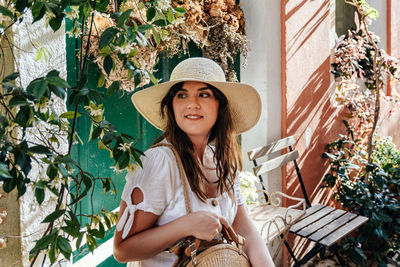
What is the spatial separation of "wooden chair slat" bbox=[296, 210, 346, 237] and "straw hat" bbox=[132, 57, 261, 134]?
155 cm

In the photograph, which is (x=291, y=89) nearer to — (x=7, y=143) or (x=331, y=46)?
(x=331, y=46)

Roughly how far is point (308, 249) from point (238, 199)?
3.13 m

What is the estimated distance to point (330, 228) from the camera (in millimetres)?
3424

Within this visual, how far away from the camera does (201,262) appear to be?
→ 1.33m

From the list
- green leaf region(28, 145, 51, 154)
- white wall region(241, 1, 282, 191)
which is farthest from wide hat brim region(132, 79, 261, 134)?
white wall region(241, 1, 282, 191)

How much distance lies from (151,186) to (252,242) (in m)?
0.57

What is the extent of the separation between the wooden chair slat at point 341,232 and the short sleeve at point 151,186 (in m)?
1.95

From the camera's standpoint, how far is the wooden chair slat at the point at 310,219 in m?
3.34

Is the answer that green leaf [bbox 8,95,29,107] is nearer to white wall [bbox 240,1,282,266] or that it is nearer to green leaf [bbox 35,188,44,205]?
green leaf [bbox 35,188,44,205]

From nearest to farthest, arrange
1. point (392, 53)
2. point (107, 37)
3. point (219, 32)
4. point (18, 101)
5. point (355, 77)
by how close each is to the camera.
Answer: point (18, 101)
point (107, 37)
point (219, 32)
point (355, 77)
point (392, 53)

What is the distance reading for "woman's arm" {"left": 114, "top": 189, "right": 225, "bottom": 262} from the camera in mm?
1444

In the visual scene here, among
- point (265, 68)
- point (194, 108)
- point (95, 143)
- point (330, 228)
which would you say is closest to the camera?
point (194, 108)

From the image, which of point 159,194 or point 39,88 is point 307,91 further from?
point 39,88

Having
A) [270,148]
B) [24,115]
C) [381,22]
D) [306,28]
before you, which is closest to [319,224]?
[270,148]
